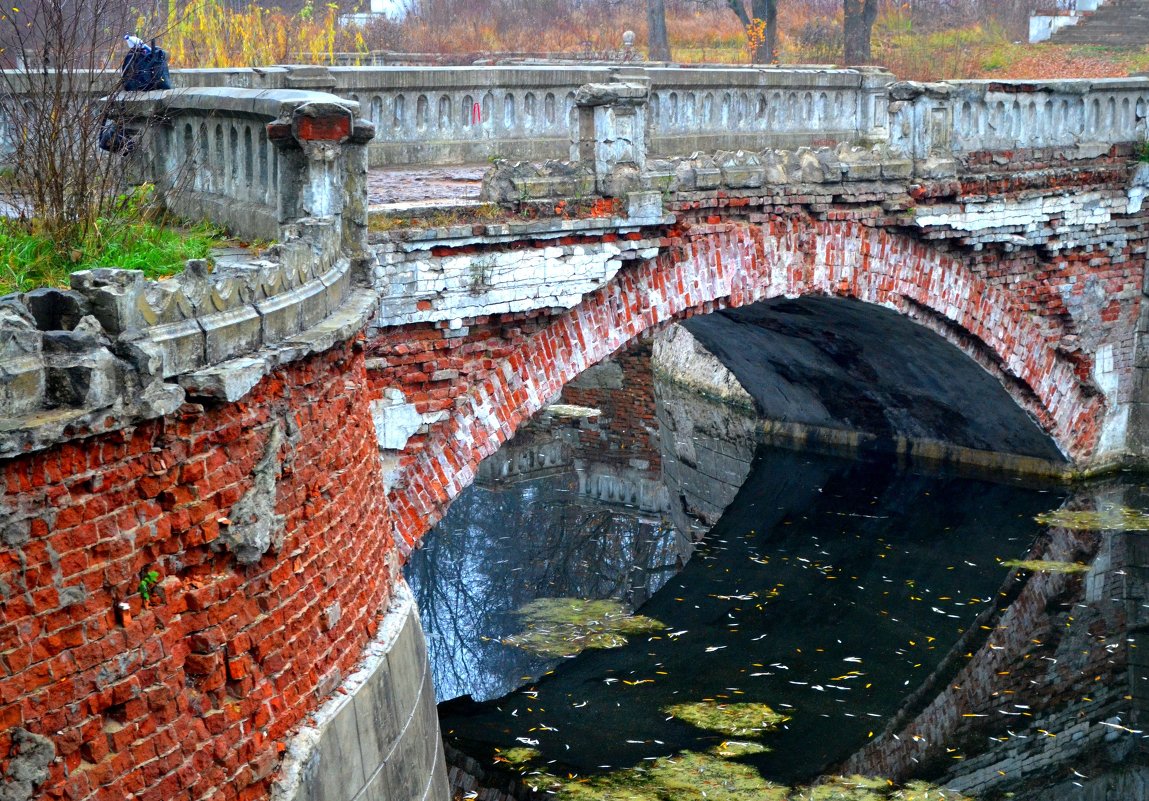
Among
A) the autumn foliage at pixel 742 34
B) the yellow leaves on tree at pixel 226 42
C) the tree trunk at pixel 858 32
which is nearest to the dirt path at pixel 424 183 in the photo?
the yellow leaves on tree at pixel 226 42

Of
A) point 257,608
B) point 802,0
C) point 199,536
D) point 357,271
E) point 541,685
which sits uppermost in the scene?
point 802,0

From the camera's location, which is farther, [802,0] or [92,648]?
[802,0]

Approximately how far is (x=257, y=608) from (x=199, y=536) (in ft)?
1.48

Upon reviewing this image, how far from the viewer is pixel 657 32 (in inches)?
939

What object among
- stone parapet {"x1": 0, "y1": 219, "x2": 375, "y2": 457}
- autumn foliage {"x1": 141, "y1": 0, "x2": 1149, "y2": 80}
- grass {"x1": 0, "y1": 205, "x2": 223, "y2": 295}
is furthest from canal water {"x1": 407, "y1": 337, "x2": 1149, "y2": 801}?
autumn foliage {"x1": 141, "y1": 0, "x2": 1149, "y2": 80}

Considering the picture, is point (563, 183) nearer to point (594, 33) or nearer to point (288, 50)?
point (288, 50)

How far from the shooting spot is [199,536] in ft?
14.2

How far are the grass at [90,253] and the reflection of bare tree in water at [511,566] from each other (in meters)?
4.95

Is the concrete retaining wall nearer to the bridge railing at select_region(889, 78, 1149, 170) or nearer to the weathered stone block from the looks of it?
the weathered stone block

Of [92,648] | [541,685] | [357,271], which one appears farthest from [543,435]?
[92,648]

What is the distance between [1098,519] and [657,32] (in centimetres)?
1384

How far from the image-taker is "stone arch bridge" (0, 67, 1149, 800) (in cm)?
390

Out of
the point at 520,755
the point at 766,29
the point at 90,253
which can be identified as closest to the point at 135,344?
the point at 90,253

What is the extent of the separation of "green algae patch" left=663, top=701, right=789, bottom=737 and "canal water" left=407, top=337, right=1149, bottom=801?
0.8 inches
